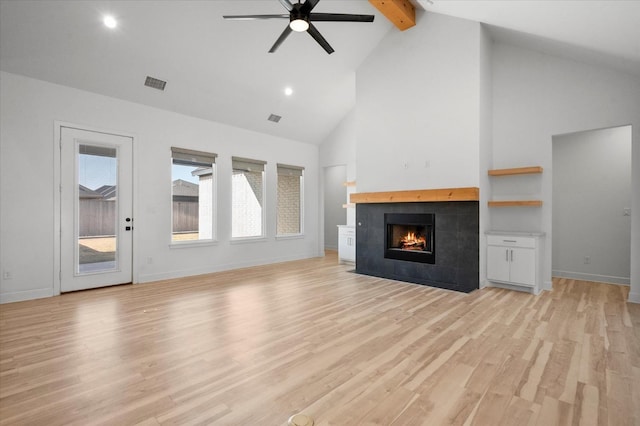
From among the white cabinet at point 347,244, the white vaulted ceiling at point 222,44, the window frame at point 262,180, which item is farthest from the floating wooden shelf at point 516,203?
the window frame at point 262,180

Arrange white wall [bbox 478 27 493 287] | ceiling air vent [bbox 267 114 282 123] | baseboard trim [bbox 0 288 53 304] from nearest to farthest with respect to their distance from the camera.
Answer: baseboard trim [bbox 0 288 53 304] < white wall [bbox 478 27 493 287] < ceiling air vent [bbox 267 114 282 123]

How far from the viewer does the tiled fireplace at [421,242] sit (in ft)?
15.0

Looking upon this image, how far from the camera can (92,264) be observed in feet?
15.9

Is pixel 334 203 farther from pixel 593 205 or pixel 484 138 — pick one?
pixel 593 205

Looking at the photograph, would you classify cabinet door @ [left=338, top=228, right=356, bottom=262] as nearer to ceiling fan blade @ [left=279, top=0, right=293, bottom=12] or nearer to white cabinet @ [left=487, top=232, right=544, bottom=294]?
white cabinet @ [left=487, top=232, right=544, bottom=294]

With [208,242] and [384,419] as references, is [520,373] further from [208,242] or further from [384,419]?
[208,242]

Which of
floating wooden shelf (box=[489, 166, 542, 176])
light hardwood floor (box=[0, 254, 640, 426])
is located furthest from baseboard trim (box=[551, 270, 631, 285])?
floating wooden shelf (box=[489, 166, 542, 176])

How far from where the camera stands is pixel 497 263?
462 centimetres

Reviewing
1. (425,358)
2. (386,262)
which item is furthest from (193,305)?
(386,262)

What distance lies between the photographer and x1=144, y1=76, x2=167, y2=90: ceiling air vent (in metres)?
4.92

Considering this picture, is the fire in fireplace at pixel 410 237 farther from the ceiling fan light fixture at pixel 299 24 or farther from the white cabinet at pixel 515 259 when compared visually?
the ceiling fan light fixture at pixel 299 24

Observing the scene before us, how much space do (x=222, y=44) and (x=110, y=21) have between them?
1.40 m

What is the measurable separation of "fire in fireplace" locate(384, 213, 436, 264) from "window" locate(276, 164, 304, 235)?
2.96m

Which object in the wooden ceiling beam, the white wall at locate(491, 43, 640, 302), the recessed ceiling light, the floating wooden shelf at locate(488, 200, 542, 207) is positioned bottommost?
the floating wooden shelf at locate(488, 200, 542, 207)
